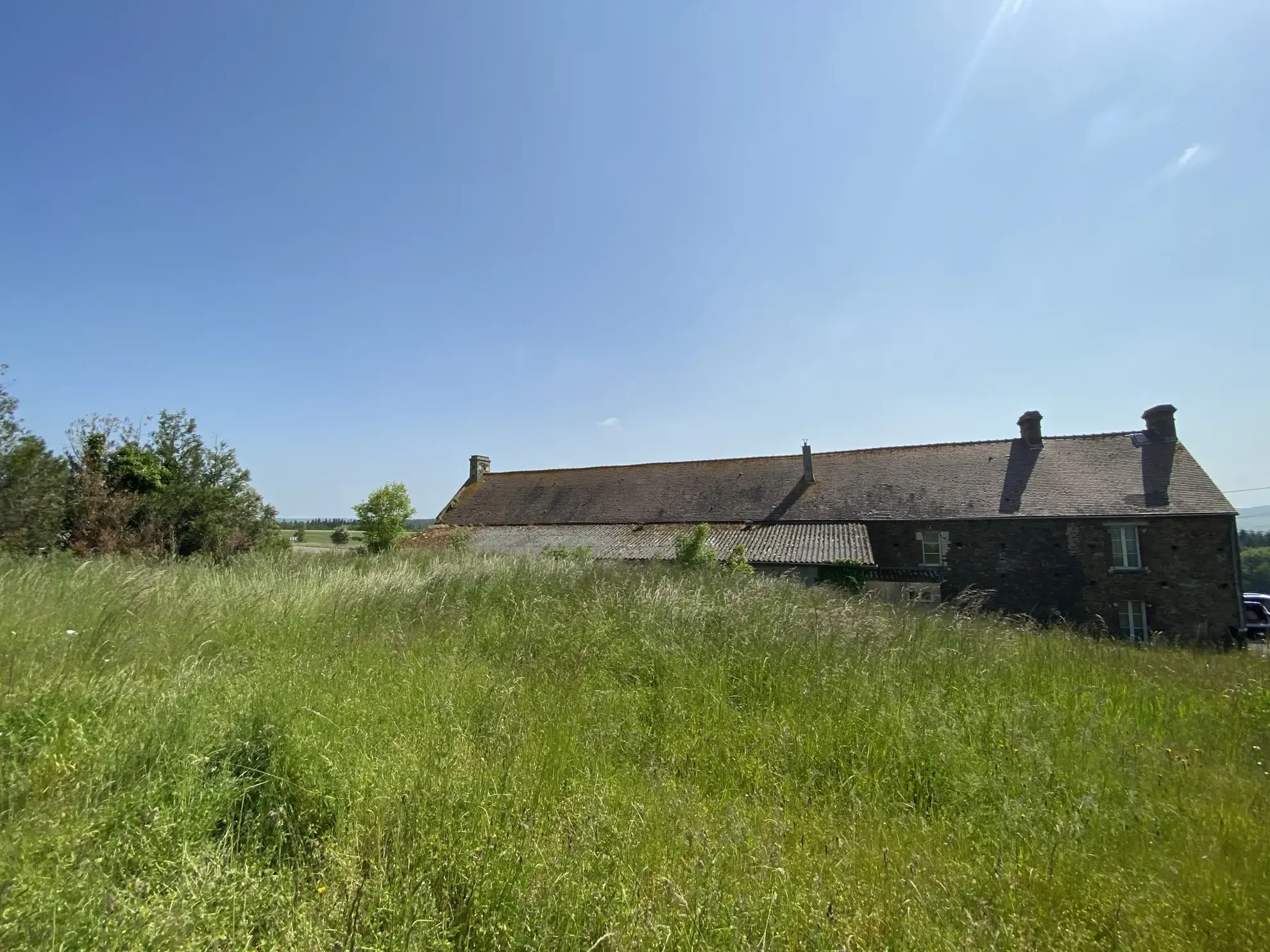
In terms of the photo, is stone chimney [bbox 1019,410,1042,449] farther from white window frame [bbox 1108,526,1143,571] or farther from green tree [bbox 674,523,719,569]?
green tree [bbox 674,523,719,569]

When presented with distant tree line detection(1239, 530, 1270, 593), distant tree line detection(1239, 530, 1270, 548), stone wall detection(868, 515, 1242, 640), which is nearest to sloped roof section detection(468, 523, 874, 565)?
stone wall detection(868, 515, 1242, 640)

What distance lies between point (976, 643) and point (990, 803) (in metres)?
3.31

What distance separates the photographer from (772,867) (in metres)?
2.15

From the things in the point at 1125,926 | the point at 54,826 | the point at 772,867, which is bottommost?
the point at 1125,926

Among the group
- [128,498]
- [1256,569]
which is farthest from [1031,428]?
[1256,569]

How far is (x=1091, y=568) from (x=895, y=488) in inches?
295

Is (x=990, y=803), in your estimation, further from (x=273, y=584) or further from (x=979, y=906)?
(x=273, y=584)

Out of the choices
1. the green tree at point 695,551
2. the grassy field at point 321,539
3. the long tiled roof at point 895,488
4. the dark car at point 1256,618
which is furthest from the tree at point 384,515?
the dark car at point 1256,618

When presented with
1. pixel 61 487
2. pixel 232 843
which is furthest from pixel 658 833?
pixel 61 487

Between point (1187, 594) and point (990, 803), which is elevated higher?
point (990, 803)

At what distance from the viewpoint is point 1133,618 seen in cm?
1931

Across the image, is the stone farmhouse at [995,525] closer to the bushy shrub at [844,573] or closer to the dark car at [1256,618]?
the bushy shrub at [844,573]

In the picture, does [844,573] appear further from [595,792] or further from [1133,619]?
[595,792]

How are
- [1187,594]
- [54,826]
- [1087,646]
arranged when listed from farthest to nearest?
1. [1187,594]
2. [1087,646]
3. [54,826]
